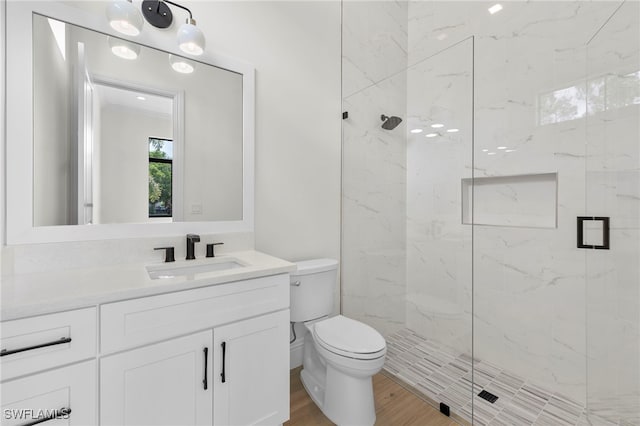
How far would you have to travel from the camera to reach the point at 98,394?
938 mm

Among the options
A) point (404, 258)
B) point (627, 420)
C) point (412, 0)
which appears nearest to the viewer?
point (627, 420)

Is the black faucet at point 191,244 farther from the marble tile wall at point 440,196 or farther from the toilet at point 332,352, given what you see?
the marble tile wall at point 440,196

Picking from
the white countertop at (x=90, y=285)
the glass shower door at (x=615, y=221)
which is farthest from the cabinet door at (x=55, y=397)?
the glass shower door at (x=615, y=221)

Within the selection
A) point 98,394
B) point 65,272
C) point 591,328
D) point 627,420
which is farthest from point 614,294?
point 65,272

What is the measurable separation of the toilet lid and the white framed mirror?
759mm

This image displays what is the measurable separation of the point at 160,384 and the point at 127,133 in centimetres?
117

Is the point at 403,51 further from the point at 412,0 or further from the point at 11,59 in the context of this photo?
the point at 11,59

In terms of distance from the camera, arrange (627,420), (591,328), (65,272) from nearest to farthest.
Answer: (627,420) → (65,272) → (591,328)

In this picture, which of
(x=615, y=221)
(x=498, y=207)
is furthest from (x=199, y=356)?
(x=498, y=207)

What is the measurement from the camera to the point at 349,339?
Result: 60.7 inches

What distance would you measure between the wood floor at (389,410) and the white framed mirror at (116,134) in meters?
1.07

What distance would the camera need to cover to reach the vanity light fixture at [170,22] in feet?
4.75

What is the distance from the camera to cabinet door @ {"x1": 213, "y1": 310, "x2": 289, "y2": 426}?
118 centimetres

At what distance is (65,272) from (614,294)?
2328mm
